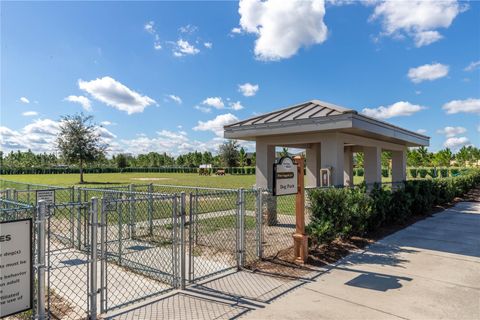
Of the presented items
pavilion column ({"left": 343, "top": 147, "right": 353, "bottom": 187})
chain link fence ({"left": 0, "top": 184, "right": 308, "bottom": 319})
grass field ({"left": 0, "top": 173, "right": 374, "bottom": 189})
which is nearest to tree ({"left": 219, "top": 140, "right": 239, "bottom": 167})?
grass field ({"left": 0, "top": 173, "right": 374, "bottom": 189})

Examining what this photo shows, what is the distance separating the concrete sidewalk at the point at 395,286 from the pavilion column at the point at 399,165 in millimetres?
6531

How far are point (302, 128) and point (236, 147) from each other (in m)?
72.2

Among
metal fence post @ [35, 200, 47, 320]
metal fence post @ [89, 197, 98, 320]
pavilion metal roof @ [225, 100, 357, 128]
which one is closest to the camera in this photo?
metal fence post @ [35, 200, 47, 320]

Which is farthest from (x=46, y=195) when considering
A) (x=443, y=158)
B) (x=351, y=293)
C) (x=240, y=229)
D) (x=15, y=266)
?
(x=443, y=158)

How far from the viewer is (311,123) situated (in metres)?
8.43

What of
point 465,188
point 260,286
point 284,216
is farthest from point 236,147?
point 260,286

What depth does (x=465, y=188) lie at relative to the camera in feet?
63.9

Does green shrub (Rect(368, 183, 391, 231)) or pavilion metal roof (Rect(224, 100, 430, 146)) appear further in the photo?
green shrub (Rect(368, 183, 391, 231))

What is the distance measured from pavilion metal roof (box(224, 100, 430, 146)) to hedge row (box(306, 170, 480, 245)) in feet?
5.26

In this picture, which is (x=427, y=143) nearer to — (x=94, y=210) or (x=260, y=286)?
(x=260, y=286)

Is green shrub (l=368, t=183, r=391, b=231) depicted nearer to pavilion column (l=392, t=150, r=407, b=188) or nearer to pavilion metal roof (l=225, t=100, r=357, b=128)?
pavilion metal roof (l=225, t=100, r=357, b=128)

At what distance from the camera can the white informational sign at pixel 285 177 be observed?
5.85 m

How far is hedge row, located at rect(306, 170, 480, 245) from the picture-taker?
271 inches

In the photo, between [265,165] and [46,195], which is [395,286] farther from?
[46,195]
